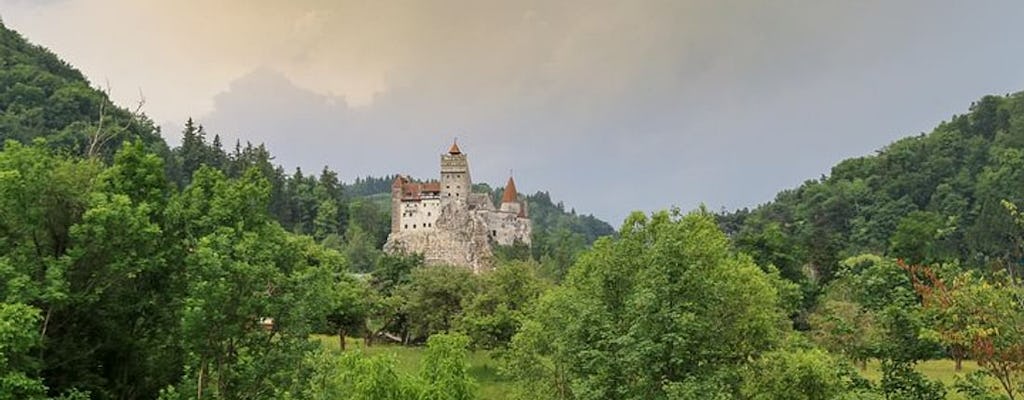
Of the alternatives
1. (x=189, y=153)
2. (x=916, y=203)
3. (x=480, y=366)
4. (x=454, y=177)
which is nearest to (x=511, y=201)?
(x=454, y=177)

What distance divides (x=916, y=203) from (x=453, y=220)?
2689 inches

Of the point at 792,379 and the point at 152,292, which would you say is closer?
the point at 152,292

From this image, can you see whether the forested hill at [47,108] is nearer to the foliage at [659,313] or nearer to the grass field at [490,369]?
the grass field at [490,369]

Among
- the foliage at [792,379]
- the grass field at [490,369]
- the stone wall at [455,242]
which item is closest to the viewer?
the foliage at [792,379]

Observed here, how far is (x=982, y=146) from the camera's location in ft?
365

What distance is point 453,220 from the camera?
308 ft

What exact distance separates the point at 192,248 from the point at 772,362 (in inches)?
569

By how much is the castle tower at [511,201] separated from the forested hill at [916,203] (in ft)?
110

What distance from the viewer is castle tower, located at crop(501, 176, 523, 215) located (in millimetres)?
107750

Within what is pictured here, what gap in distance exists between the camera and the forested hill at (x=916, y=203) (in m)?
64.4

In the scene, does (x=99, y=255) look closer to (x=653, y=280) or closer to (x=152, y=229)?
(x=152, y=229)

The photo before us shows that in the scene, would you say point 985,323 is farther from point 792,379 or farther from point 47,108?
point 47,108

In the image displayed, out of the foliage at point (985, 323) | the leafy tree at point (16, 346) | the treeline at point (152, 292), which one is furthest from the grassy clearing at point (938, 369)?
the leafy tree at point (16, 346)

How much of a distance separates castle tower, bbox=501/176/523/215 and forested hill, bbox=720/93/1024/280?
3338 centimetres
